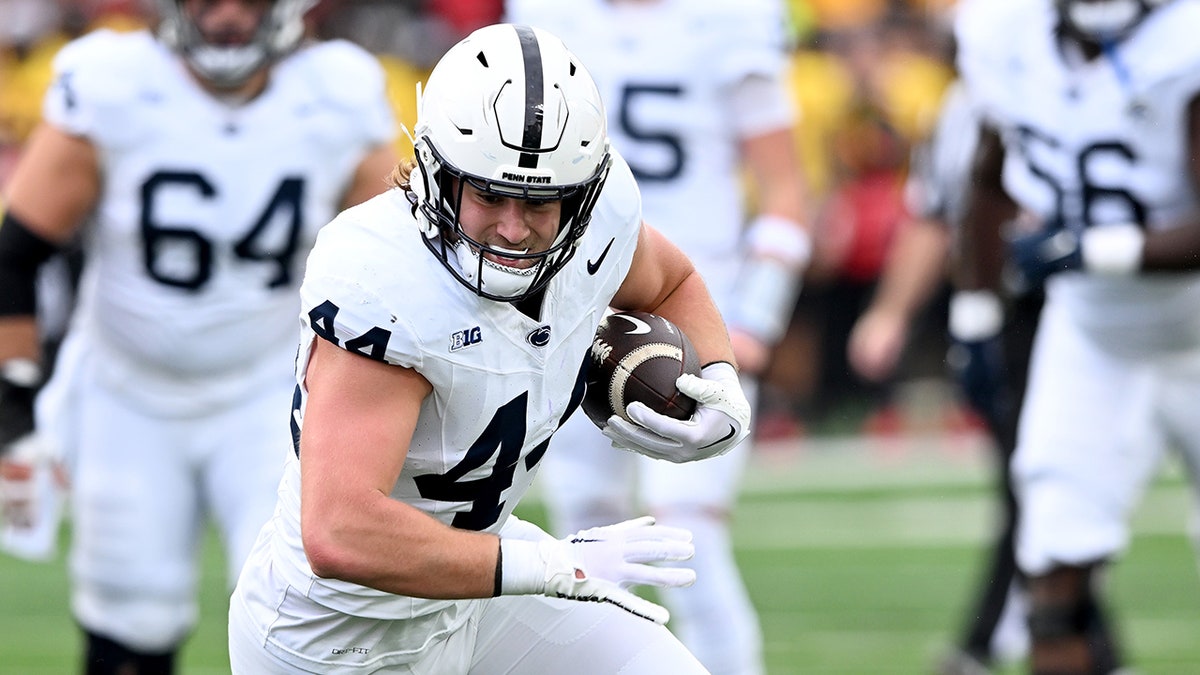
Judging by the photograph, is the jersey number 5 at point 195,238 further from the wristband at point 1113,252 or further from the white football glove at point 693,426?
Result: the wristband at point 1113,252

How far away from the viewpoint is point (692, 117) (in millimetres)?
5078

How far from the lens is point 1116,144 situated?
461cm

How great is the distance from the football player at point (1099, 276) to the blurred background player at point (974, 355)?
1.65 feet

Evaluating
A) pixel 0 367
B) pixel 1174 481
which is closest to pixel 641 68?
pixel 0 367

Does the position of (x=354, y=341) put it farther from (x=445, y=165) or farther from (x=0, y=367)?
(x=0, y=367)

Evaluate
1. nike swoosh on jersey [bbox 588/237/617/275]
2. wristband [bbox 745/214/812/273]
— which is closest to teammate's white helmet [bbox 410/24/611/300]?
nike swoosh on jersey [bbox 588/237/617/275]

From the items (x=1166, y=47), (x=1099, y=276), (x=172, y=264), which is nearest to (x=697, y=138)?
(x=1099, y=276)

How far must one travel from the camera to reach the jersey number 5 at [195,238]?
172 inches

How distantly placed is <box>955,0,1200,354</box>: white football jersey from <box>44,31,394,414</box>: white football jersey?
1.60m

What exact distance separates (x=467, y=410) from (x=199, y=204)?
5.64 ft

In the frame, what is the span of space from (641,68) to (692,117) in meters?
0.19

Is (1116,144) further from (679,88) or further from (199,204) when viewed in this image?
(199,204)

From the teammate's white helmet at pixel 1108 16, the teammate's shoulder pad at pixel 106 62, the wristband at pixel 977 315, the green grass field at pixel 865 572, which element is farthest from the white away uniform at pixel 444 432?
the green grass field at pixel 865 572

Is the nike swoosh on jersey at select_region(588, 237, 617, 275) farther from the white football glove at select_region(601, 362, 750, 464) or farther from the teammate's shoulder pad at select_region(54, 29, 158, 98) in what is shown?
the teammate's shoulder pad at select_region(54, 29, 158, 98)
